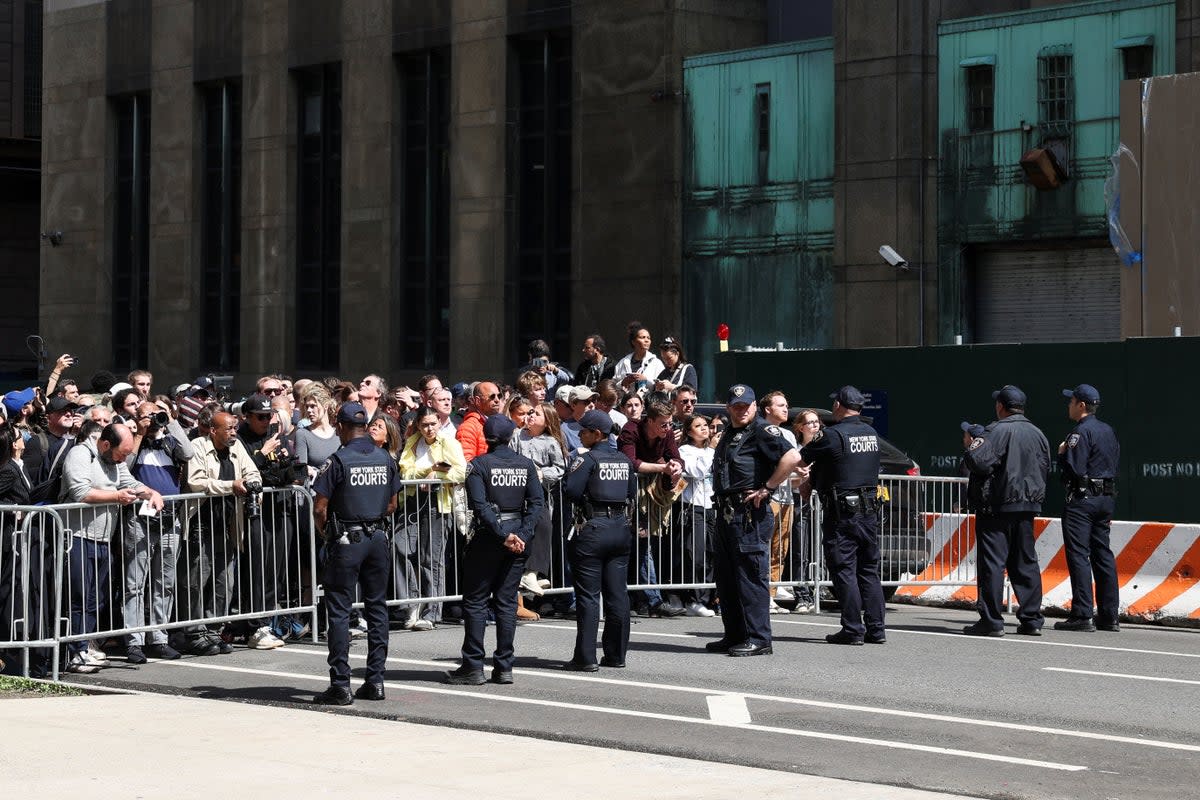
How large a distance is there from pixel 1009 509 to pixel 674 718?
17.5 ft

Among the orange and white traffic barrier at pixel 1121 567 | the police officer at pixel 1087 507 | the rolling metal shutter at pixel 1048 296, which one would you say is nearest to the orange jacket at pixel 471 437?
the orange and white traffic barrier at pixel 1121 567

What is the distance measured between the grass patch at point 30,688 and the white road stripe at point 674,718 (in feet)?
4.19

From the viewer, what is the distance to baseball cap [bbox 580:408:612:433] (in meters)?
13.5

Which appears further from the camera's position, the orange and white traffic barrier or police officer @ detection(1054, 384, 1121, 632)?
the orange and white traffic barrier

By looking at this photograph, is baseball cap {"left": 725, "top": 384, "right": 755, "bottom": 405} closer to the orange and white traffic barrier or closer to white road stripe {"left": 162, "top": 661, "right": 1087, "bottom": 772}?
white road stripe {"left": 162, "top": 661, "right": 1087, "bottom": 772}

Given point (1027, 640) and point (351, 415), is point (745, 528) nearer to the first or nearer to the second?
point (1027, 640)

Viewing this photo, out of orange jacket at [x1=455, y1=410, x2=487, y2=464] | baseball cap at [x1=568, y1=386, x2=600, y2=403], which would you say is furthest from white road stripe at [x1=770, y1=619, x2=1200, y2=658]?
orange jacket at [x1=455, y1=410, x2=487, y2=464]

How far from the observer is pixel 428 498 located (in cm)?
1584

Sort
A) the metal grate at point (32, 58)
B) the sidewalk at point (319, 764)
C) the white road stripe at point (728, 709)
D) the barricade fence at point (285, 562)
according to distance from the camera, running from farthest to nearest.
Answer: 1. the metal grate at point (32, 58)
2. the barricade fence at point (285, 562)
3. the white road stripe at point (728, 709)
4. the sidewalk at point (319, 764)

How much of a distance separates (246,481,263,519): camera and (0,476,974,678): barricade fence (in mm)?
17

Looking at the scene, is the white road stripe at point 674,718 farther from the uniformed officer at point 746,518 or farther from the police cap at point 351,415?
the uniformed officer at point 746,518

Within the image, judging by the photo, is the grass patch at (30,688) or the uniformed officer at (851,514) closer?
the grass patch at (30,688)

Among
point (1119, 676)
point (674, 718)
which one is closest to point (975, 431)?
point (1119, 676)

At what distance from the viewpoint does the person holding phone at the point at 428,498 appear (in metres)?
15.9
